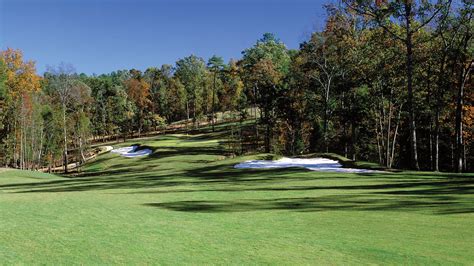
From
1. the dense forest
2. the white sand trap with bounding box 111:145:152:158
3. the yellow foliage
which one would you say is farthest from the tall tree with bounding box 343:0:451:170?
the yellow foliage

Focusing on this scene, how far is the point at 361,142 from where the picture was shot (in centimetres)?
5494

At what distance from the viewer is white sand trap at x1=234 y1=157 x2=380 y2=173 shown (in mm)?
25500

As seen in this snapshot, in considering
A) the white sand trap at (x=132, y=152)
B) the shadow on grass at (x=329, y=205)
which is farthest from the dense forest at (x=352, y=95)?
the shadow on grass at (x=329, y=205)

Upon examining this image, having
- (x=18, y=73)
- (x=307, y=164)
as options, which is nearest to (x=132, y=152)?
(x=18, y=73)

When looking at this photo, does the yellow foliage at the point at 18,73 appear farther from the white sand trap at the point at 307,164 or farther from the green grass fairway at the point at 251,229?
the green grass fairway at the point at 251,229

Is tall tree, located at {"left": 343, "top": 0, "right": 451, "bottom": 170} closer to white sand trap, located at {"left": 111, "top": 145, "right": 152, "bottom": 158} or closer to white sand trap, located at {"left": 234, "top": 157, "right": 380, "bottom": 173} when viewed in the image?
white sand trap, located at {"left": 234, "top": 157, "right": 380, "bottom": 173}

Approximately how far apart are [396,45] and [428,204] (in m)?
29.4

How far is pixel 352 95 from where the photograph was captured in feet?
151

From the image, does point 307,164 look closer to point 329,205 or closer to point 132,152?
point 329,205

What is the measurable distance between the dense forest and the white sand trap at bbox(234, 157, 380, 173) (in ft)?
16.8

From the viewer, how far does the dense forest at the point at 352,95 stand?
31500 mm

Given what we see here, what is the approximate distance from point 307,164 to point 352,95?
1955 cm

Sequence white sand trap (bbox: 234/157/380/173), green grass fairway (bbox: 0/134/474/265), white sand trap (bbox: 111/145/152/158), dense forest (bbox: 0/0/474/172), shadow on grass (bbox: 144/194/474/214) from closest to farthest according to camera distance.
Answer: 1. green grass fairway (bbox: 0/134/474/265)
2. shadow on grass (bbox: 144/194/474/214)
3. white sand trap (bbox: 234/157/380/173)
4. dense forest (bbox: 0/0/474/172)
5. white sand trap (bbox: 111/145/152/158)

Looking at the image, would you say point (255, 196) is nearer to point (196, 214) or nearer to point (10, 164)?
point (196, 214)
